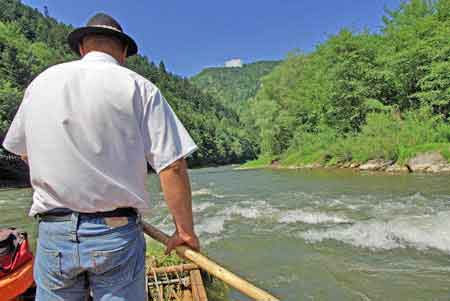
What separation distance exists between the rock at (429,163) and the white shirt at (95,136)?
2011 centimetres

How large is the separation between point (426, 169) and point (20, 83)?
163ft

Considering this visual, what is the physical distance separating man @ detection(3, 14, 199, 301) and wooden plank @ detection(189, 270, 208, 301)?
203 centimetres

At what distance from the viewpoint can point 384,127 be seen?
2512 centimetres

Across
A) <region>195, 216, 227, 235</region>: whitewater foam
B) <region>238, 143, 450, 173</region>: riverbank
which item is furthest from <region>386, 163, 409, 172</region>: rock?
<region>195, 216, 227, 235</region>: whitewater foam

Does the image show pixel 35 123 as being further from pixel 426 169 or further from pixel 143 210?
pixel 426 169

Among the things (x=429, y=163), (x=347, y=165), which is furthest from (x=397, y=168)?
(x=347, y=165)

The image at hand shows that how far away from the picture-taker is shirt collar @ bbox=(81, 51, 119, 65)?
1610 millimetres

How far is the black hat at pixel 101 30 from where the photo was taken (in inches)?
65.1

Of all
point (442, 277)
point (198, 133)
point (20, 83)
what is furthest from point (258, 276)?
point (198, 133)

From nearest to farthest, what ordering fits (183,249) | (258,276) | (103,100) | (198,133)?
(103,100)
(183,249)
(258,276)
(198,133)

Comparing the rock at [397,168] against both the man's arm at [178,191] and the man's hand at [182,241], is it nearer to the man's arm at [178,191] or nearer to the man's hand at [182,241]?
the man's hand at [182,241]

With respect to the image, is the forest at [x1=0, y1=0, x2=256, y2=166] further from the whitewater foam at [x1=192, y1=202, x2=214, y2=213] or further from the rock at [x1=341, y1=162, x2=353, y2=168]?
the rock at [x1=341, y1=162, x2=353, y2=168]

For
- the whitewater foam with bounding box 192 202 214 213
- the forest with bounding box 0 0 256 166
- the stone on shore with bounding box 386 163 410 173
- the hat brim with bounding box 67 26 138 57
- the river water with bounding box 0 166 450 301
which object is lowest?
the stone on shore with bounding box 386 163 410 173

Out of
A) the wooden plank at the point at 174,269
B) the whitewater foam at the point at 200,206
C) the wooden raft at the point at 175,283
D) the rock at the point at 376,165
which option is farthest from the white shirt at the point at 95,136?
the rock at the point at 376,165
